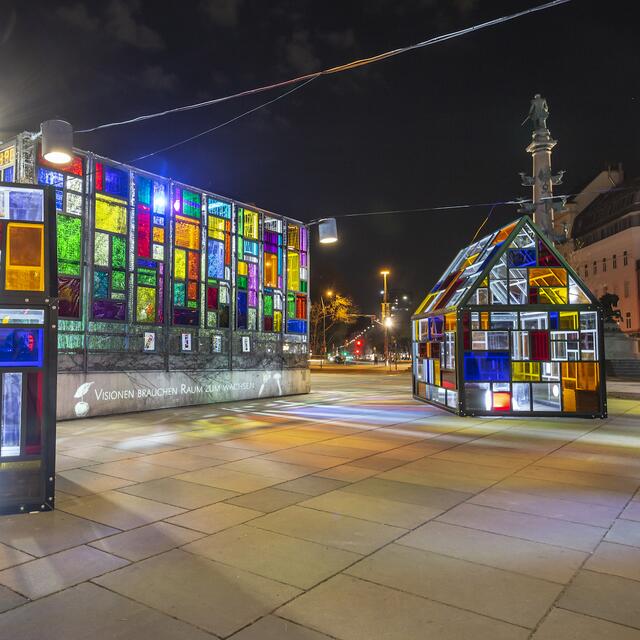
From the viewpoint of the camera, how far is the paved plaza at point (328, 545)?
3.32 meters

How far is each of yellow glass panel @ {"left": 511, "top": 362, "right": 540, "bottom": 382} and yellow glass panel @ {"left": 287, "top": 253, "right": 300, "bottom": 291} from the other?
8.40 metres

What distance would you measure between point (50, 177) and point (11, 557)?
33.4ft

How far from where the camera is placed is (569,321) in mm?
13508

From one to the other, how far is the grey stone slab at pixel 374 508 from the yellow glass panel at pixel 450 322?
344 inches

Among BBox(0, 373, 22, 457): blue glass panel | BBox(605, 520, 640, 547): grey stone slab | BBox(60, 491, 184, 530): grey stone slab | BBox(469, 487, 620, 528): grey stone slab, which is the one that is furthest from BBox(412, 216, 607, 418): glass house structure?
BBox(0, 373, 22, 457): blue glass panel

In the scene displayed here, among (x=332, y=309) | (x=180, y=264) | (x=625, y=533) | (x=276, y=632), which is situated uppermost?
(x=332, y=309)

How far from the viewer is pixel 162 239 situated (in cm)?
1500

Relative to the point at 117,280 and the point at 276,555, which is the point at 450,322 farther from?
the point at 276,555

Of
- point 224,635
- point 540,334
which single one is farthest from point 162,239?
point 224,635

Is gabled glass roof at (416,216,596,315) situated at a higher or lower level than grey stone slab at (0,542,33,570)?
higher

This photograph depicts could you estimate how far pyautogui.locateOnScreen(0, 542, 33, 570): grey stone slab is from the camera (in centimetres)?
415

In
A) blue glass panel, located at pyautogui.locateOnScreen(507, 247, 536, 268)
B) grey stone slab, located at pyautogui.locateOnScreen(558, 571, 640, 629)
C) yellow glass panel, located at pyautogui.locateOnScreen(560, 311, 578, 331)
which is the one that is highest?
blue glass panel, located at pyautogui.locateOnScreen(507, 247, 536, 268)

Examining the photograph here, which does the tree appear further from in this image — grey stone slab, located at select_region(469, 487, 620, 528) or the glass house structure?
grey stone slab, located at select_region(469, 487, 620, 528)

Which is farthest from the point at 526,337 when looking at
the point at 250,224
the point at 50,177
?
the point at 50,177
